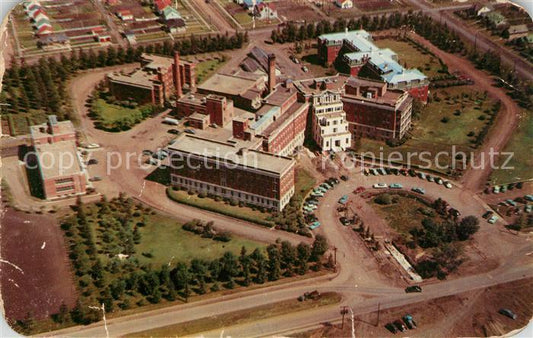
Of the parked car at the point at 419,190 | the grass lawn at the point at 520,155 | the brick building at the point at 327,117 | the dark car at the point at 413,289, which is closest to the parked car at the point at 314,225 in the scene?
the dark car at the point at 413,289

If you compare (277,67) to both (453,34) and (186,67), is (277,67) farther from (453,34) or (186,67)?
(453,34)

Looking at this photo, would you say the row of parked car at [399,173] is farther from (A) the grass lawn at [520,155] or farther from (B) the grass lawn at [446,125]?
(A) the grass lawn at [520,155]

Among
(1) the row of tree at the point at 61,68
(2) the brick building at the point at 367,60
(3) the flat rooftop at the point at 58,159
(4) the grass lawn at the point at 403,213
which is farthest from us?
(2) the brick building at the point at 367,60

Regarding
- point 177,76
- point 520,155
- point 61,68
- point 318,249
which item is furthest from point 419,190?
point 61,68

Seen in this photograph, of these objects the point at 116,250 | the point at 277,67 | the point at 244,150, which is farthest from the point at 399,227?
the point at 277,67

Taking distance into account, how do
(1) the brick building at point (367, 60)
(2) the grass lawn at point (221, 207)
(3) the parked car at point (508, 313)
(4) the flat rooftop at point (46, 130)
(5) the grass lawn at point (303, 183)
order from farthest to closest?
(1) the brick building at point (367, 60) < (4) the flat rooftop at point (46, 130) < (5) the grass lawn at point (303, 183) < (2) the grass lawn at point (221, 207) < (3) the parked car at point (508, 313)

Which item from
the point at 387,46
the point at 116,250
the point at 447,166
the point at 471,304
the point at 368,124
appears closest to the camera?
the point at 471,304

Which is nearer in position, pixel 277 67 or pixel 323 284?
pixel 323 284
